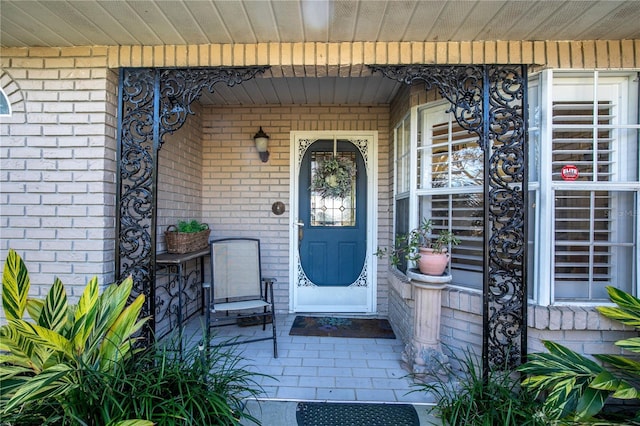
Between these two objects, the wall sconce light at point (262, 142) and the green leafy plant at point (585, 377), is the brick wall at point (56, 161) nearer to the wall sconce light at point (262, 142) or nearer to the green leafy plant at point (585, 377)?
the wall sconce light at point (262, 142)

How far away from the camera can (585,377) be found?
1.81 meters

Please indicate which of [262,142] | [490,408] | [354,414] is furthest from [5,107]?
[490,408]

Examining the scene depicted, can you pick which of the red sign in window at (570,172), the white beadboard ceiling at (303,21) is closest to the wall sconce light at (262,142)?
the white beadboard ceiling at (303,21)

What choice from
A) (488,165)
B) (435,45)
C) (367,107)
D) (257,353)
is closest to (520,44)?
(435,45)

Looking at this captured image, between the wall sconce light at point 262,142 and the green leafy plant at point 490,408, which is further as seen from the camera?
the wall sconce light at point 262,142

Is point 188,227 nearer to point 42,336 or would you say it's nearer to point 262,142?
point 262,142

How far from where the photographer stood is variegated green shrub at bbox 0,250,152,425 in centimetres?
157

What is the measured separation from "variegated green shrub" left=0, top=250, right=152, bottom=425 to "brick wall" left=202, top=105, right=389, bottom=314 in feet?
6.52

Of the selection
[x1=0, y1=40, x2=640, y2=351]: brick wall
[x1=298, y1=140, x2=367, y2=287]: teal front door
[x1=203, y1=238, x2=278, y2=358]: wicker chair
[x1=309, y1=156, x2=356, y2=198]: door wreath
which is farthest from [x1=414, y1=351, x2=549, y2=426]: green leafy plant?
[x1=309, y1=156, x2=356, y2=198]: door wreath

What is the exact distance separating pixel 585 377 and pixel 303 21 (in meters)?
2.60

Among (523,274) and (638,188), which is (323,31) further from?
(638,188)

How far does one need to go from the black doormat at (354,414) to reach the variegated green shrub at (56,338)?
1125 millimetres

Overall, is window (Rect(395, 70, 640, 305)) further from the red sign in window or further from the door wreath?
the door wreath

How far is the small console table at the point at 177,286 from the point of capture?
2.84 meters
